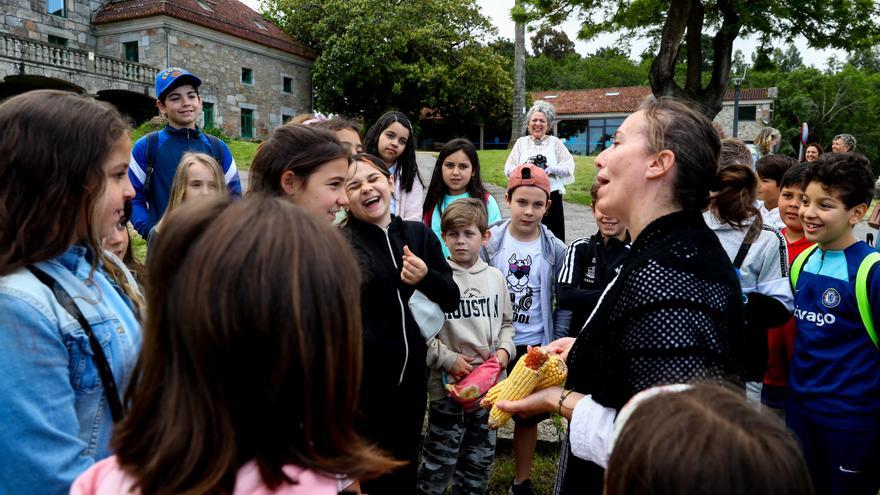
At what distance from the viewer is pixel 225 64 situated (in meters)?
29.9

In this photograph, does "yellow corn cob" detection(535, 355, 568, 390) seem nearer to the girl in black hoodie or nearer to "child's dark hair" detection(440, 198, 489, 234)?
the girl in black hoodie

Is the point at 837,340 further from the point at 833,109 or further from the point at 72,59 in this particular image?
the point at 833,109

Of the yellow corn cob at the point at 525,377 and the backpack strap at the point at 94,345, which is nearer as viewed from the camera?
the backpack strap at the point at 94,345

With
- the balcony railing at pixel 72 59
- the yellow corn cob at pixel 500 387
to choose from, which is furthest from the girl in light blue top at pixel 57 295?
the balcony railing at pixel 72 59

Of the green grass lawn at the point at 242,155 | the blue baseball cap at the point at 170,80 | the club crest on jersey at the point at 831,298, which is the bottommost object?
the club crest on jersey at the point at 831,298

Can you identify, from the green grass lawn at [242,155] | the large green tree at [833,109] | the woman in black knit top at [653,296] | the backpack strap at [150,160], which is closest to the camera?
the woman in black knit top at [653,296]

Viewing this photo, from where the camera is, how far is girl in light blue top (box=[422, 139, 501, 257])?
4.50 m

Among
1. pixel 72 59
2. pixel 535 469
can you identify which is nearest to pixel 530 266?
pixel 535 469

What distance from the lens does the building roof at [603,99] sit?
44.3 m

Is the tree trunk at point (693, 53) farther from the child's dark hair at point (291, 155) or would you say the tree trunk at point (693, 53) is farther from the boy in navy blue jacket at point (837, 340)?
the child's dark hair at point (291, 155)

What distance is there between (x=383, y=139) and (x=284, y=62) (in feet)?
105

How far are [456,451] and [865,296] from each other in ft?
7.12

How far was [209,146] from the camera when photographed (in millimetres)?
4402

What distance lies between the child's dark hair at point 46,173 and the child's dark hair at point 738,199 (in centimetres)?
257
